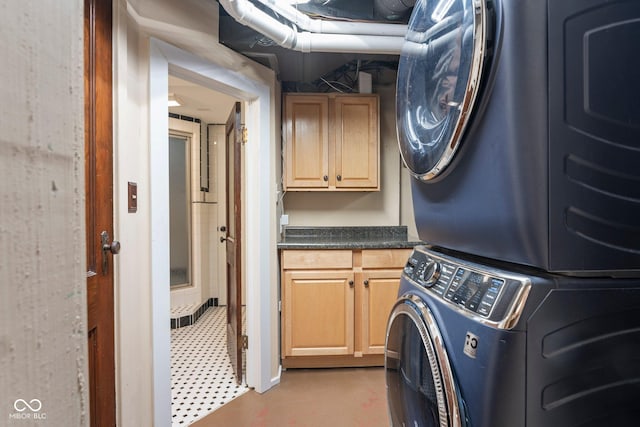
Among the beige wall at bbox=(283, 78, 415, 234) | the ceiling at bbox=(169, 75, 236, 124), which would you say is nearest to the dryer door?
the beige wall at bbox=(283, 78, 415, 234)

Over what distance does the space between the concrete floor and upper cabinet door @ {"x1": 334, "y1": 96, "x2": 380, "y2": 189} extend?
133 centimetres

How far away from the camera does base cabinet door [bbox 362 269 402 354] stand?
2.20m

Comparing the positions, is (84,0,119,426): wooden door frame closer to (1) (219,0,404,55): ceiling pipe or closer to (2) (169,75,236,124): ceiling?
(1) (219,0,404,55): ceiling pipe

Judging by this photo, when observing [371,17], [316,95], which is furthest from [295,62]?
[371,17]

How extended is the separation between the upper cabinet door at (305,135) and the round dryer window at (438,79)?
51.5 inches

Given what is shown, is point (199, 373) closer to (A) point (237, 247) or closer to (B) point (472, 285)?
(A) point (237, 247)

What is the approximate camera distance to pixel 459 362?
0.67 metres

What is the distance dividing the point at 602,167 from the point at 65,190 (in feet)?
2.68

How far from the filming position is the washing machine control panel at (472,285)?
60cm

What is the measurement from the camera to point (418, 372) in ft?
2.82

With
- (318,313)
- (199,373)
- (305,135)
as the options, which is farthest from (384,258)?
(199,373)

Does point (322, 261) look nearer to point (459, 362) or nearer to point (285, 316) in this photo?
point (285, 316)

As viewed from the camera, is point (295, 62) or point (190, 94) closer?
point (295, 62)

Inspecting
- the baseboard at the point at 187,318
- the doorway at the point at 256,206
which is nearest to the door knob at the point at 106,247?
the doorway at the point at 256,206
